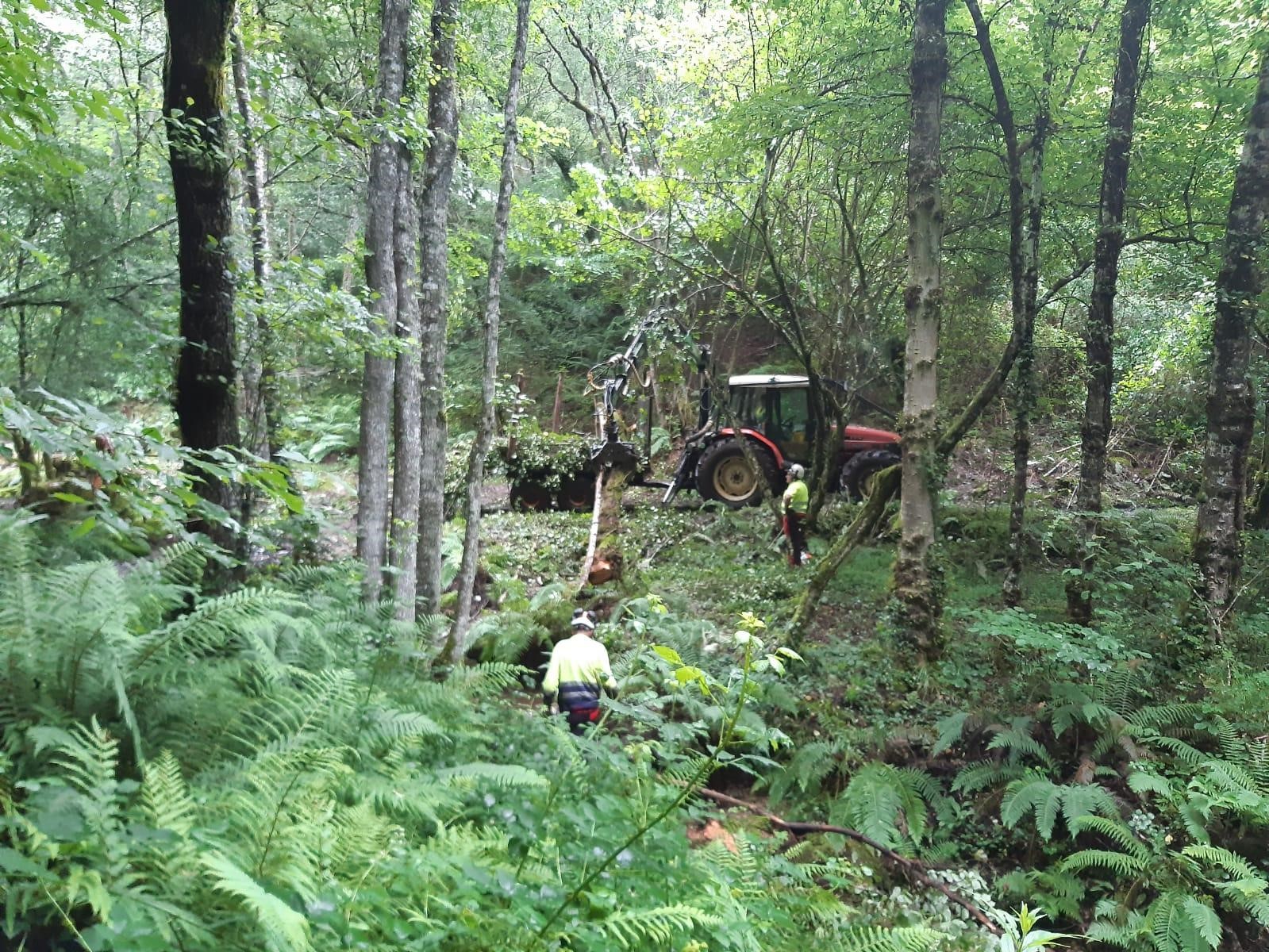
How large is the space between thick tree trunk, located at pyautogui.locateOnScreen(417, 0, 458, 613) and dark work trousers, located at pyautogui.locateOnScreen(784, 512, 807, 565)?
4964 mm

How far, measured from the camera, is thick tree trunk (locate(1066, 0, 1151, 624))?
6.42 metres

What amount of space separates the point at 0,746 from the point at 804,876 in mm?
3014

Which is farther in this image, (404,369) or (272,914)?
(404,369)

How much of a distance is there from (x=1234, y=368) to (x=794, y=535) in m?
5.11

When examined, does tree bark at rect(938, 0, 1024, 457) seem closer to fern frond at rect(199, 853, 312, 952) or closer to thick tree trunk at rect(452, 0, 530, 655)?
thick tree trunk at rect(452, 0, 530, 655)

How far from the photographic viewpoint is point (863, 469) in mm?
11742

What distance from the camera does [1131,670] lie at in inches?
209

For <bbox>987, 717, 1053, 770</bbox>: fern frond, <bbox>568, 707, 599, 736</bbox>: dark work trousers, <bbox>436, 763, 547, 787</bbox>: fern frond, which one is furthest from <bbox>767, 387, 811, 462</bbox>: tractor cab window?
<bbox>436, 763, 547, 787</bbox>: fern frond

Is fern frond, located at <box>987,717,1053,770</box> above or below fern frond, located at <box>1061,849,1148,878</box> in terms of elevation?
above

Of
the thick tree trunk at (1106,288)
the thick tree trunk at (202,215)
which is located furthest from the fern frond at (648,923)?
the thick tree trunk at (1106,288)

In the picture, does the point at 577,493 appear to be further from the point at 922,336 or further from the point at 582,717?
the point at 922,336

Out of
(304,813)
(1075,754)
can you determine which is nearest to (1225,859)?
(1075,754)

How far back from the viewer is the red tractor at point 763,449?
1174 cm

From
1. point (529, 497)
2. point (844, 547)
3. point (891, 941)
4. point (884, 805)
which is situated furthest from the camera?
point (529, 497)
